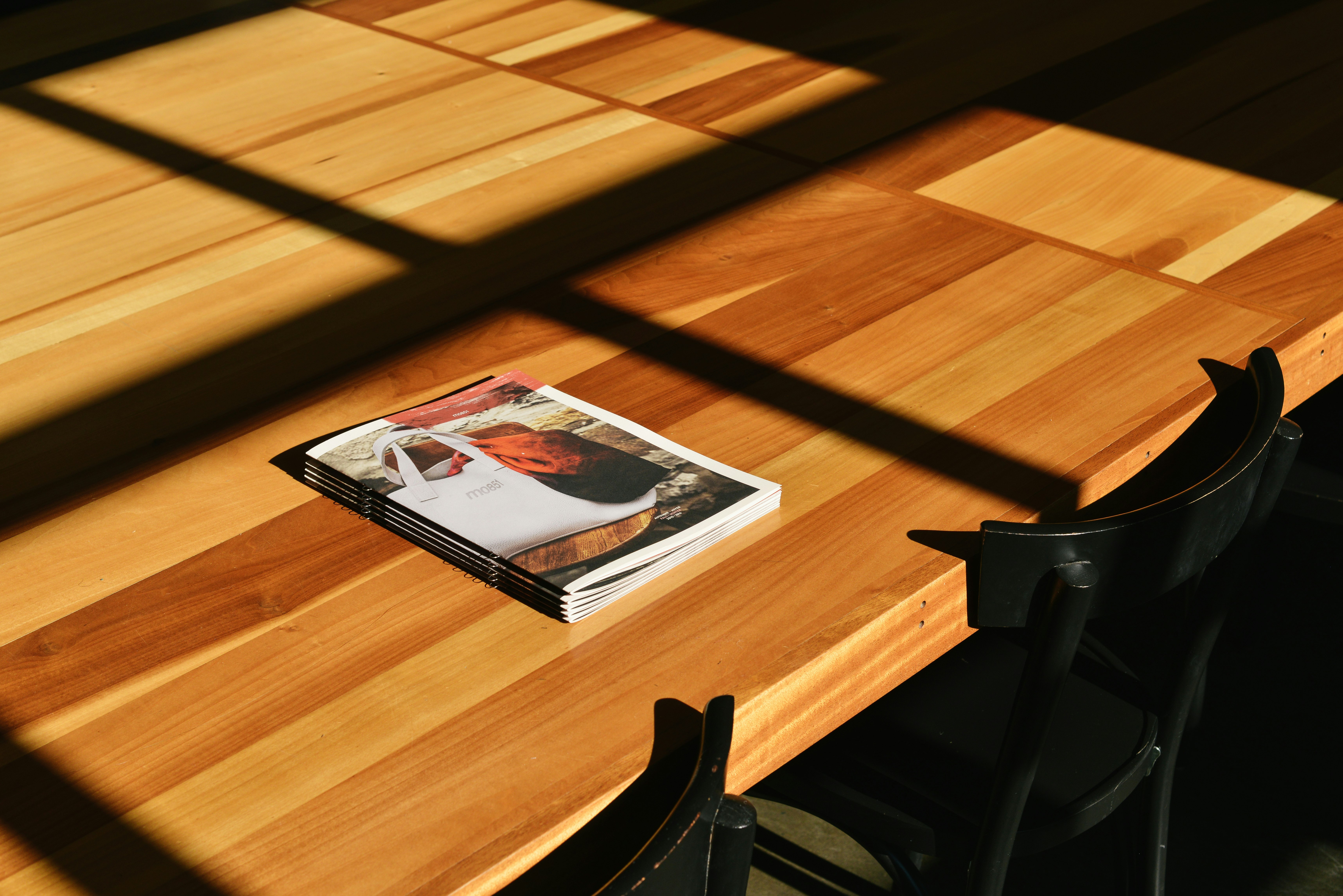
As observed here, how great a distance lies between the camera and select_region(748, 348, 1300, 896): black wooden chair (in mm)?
1014

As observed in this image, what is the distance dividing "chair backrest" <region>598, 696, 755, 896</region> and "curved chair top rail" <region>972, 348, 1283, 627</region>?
0.27m

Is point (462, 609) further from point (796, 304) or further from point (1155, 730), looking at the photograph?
point (1155, 730)

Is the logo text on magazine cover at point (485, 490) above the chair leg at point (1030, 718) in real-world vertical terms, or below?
above

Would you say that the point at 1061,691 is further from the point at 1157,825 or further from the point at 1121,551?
the point at 1157,825

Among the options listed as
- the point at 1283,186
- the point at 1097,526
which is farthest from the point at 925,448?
the point at 1283,186

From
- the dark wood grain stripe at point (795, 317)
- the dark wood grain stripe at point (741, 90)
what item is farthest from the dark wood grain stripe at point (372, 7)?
the dark wood grain stripe at point (795, 317)

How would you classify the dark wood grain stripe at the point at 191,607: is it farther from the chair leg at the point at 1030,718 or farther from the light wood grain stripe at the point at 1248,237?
the light wood grain stripe at the point at 1248,237

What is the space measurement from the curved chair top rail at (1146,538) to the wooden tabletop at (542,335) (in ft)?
0.18

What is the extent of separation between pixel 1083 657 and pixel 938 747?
0.82 feet

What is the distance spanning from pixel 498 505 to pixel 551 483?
0.17 feet

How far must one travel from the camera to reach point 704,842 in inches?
30.6

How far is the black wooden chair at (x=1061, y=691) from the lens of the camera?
101 centimetres

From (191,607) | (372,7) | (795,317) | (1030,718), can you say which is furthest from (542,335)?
(372,7)

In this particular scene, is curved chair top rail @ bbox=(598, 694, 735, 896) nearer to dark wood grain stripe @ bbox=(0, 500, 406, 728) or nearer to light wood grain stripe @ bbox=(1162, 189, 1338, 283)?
dark wood grain stripe @ bbox=(0, 500, 406, 728)
